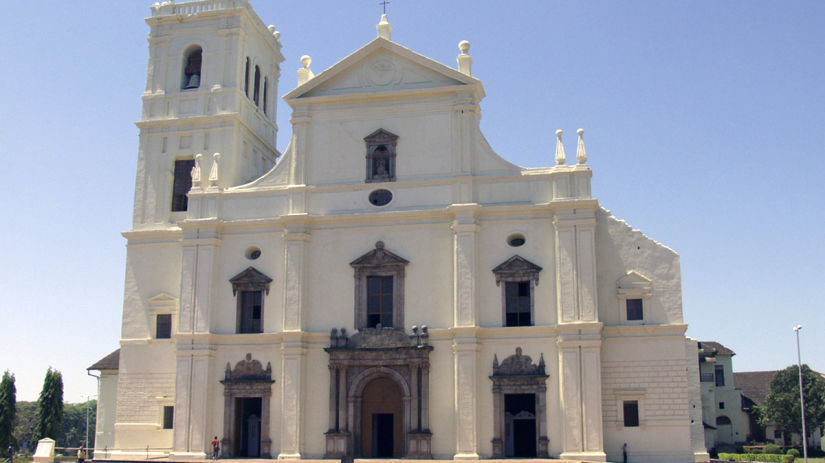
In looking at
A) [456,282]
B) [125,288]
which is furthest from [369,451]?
[125,288]

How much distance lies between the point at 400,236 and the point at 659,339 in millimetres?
11266

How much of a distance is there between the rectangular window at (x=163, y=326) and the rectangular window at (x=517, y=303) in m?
15.1

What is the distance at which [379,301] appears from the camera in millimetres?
34875

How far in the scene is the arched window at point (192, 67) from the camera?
133 ft

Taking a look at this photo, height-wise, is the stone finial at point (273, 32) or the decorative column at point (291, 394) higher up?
the stone finial at point (273, 32)

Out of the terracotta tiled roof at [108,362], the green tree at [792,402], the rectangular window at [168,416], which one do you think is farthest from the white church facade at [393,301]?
the green tree at [792,402]

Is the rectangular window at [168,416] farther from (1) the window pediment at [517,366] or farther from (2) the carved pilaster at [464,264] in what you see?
(1) the window pediment at [517,366]

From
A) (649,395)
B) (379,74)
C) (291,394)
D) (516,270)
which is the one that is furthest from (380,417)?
(379,74)

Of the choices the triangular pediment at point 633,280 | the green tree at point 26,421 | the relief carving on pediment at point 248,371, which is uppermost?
the triangular pediment at point 633,280

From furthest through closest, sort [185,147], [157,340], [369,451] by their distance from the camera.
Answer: [185,147] < [157,340] < [369,451]

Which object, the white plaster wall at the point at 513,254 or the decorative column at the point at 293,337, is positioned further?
the decorative column at the point at 293,337

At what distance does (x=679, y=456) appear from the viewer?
1267 inches

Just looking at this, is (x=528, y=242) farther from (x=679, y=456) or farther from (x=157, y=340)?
(x=157, y=340)

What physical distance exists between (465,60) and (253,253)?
1245 cm
